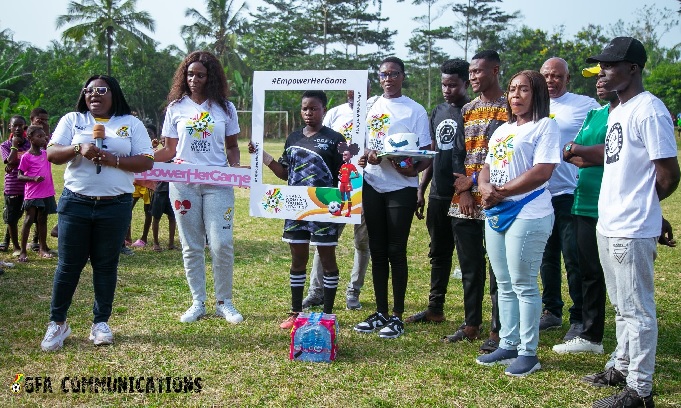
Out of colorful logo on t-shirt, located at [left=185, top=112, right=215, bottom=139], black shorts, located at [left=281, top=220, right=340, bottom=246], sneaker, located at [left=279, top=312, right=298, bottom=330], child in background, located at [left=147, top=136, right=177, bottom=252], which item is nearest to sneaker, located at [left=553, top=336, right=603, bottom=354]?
black shorts, located at [left=281, top=220, right=340, bottom=246]

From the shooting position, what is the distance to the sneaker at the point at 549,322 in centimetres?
586

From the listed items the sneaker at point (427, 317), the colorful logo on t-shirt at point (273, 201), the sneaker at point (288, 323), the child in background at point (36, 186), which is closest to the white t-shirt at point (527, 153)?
the sneaker at point (427, 317)

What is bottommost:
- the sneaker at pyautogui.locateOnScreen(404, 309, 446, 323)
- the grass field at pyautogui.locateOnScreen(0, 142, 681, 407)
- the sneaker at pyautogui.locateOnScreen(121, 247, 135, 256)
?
the grass field at pyautogui.locateOnScreen(0, 142, 681, 407)

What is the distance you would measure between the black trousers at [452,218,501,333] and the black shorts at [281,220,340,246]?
1.02 metres

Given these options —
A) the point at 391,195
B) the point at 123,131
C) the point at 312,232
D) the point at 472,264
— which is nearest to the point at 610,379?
the point at 472,264

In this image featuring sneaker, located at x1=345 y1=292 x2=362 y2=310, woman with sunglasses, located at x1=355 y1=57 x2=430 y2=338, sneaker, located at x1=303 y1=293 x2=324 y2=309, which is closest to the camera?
woman with sunglasses, located at x1=355 y1=57 x2=430 y2=338

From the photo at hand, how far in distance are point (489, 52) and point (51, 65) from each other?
5727 cm

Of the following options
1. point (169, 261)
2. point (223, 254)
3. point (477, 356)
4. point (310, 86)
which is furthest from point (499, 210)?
point (169, 261)

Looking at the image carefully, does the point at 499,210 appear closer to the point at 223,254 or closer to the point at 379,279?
the point at 379,279

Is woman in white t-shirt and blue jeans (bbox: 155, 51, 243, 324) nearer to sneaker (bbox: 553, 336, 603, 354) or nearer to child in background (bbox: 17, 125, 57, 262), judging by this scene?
sneaker (bbox: 553, 336, 603, 354)

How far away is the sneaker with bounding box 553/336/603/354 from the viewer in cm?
510

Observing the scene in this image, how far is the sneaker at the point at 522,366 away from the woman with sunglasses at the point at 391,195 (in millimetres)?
1150

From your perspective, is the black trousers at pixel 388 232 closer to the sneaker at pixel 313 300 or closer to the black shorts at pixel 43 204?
the sneaker at pixel 313 300

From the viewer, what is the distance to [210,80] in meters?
5.88
